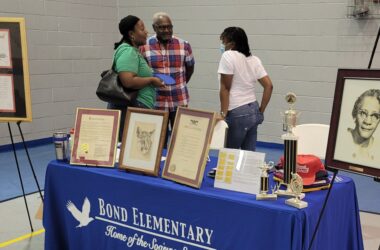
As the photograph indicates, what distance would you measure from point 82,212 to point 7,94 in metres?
1.03

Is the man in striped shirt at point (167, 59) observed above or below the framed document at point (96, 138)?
above

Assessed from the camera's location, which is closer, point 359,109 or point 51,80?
point 359,109

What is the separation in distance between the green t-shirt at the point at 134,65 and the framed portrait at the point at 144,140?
85cm

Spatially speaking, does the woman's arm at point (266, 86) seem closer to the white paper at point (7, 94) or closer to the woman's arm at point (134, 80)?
the woman's arm at point (134, 80)

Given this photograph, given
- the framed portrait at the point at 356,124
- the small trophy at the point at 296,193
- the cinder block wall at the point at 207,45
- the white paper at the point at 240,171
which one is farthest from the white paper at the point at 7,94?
the cinder block wall at the point at 207,45

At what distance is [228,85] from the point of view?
3023mm

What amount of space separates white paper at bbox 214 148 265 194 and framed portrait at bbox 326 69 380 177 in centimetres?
30

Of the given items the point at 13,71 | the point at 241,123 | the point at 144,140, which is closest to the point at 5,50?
the point at 13,71

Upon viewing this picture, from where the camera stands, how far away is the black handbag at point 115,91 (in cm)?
287

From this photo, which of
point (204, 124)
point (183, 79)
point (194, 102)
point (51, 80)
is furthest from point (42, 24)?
point (204, 124)

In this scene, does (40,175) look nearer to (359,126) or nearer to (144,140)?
(144,140)

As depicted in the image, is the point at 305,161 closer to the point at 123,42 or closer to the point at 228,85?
the point at 228,85

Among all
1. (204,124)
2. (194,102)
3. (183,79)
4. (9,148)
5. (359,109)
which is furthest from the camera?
(194,102)

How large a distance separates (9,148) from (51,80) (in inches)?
37.1
